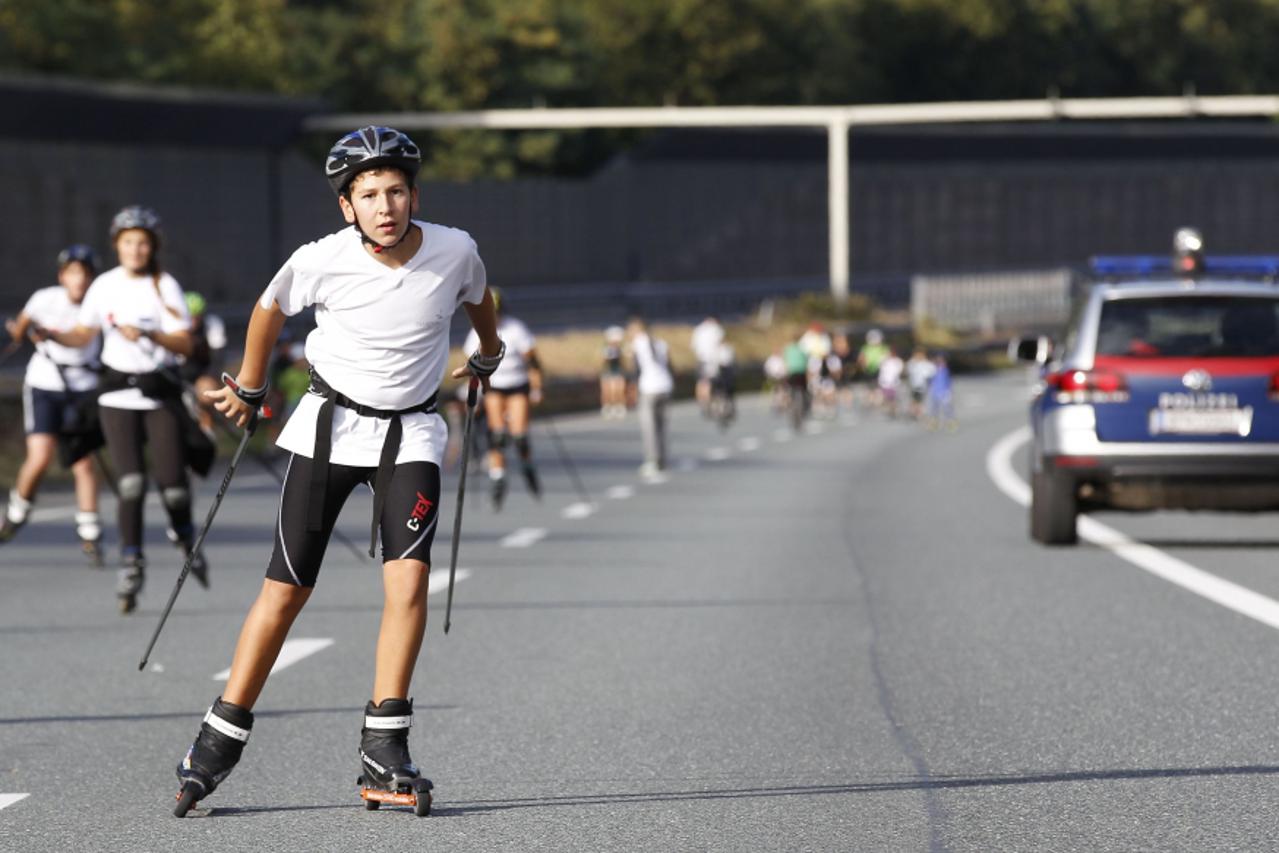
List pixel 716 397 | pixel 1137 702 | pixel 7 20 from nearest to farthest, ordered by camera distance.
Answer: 1. pixel 1137 702
2. pixel 716 397
3. pixel 7 20

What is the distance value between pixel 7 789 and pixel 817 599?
6.46 metres

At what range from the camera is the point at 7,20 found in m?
65.8

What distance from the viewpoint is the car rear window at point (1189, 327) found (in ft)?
49.9

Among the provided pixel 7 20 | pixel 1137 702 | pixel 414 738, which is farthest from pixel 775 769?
pixel 7 20

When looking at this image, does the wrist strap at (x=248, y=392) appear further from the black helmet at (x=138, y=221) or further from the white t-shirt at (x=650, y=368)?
the white t-shirt at (x=650, y=368)

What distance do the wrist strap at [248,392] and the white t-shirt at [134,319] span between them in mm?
5066

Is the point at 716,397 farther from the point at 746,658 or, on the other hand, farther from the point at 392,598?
the point at 392,598

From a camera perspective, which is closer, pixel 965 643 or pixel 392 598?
pixel 392 598

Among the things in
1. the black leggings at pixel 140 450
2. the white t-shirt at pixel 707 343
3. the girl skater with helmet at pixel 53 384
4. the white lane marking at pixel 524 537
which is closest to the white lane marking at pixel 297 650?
the black leggings at pixel 140 450

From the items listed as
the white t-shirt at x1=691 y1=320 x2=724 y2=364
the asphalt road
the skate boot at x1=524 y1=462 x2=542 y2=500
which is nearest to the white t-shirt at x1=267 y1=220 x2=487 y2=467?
the asphalt road

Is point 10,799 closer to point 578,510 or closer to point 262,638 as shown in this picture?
point 262,638

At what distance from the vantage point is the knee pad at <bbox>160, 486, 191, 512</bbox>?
40.0 ft

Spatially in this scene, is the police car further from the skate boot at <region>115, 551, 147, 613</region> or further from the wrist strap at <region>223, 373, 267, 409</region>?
the wrist strap at <region>223, 373, 267, 409</region>

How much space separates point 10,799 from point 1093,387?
9.38 metres
